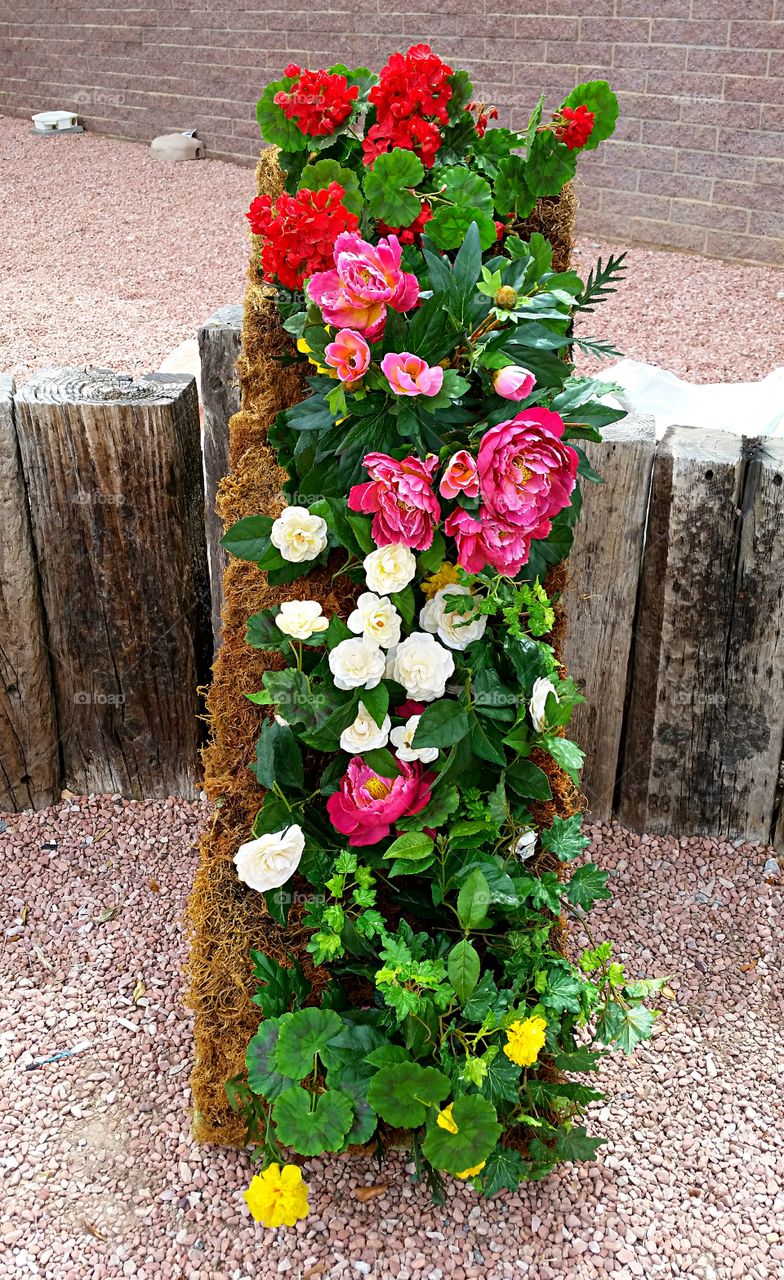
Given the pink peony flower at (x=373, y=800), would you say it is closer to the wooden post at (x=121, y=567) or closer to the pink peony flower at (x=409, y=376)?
the pink peony flower at (x=409, y=376)

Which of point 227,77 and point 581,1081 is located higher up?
point 227,77

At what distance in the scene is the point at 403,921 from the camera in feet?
5.85

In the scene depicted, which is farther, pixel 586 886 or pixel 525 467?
pixel 586 886

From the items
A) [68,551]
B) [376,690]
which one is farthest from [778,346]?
[376,690]

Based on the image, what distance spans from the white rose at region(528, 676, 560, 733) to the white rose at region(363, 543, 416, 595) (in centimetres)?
27

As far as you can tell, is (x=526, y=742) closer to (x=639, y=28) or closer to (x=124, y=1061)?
(x=124, y=1061)

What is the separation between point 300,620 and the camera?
1731 millimetres

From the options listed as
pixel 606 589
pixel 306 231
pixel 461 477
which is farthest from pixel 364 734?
pixel 606 589

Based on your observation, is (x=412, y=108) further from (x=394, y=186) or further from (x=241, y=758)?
(x=241, y=758)

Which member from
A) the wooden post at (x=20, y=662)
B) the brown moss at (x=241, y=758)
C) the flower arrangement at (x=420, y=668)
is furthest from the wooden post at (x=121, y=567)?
the flower arrangement at (x=420, y=668)

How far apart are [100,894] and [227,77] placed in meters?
8.30

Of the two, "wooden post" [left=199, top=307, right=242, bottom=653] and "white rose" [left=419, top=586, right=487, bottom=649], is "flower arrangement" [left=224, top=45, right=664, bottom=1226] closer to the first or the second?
"white rose" [left=419, top=586, right=487, bottom=649]

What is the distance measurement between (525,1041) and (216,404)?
1545 millimetres

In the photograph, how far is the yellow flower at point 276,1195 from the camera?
5.57 feet
